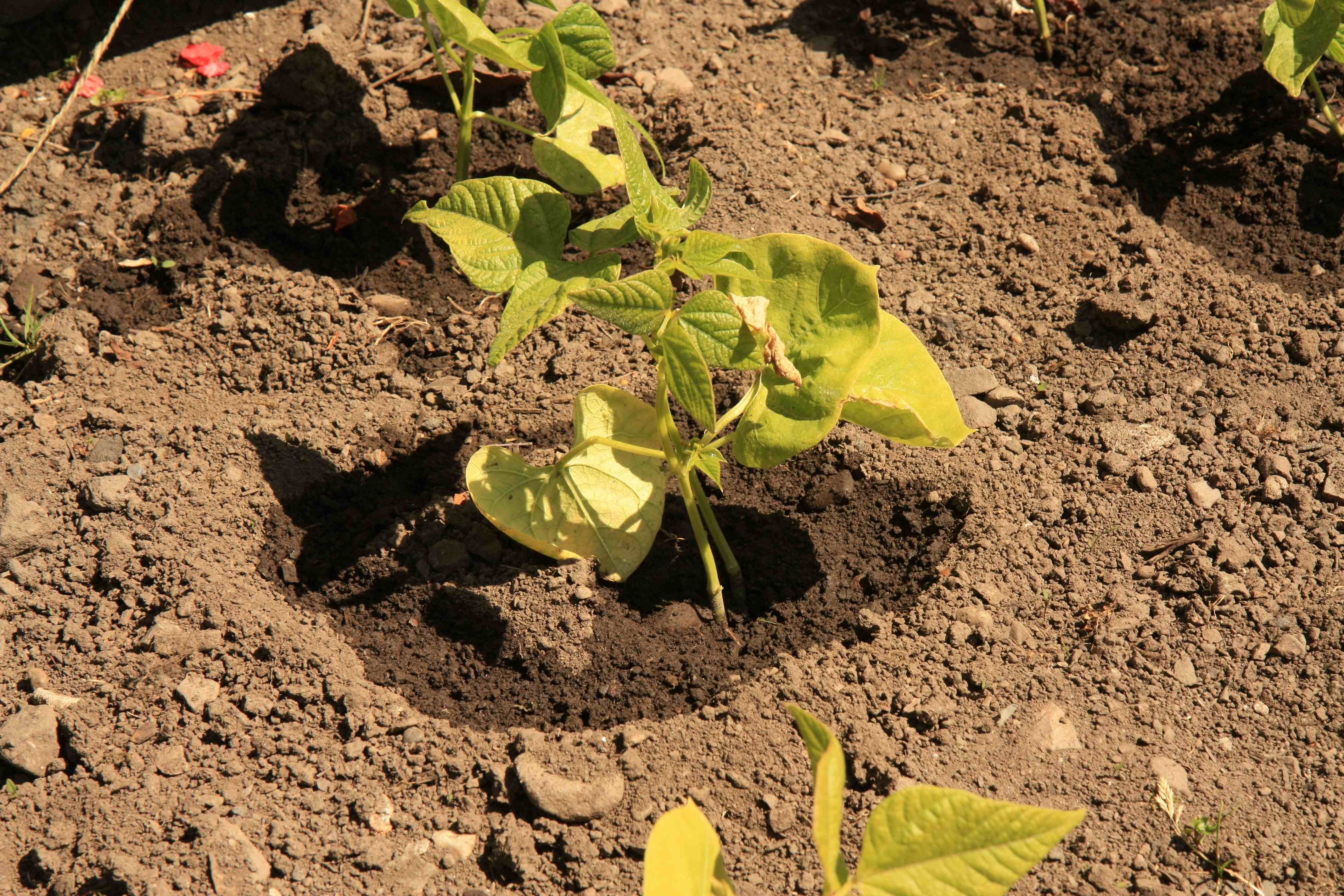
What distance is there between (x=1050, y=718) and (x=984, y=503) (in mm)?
477

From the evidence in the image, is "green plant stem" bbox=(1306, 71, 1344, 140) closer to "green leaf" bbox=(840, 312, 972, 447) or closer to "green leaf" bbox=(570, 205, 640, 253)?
"green leaf" bbox=(840, 312, 972, 447)

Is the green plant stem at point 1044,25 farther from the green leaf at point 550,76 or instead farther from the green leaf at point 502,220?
the green leaf at point 502,220

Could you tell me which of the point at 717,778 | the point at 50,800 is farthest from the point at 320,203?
the point at 717,778

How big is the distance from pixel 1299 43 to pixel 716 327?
1.65 m

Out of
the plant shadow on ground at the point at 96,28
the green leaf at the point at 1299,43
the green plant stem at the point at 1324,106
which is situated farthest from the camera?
the plant shadow on ground at the point at 96,28

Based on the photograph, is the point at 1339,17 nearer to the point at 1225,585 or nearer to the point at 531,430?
the point at 1225,585

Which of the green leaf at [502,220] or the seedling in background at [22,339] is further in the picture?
the seedling in background at [22,339]

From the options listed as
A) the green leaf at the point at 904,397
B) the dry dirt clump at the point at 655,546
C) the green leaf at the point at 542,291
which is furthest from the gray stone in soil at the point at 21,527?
the green leaf at the point at 904,397

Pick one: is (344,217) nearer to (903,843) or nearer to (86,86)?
(86,86)

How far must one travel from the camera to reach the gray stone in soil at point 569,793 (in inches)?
66.0

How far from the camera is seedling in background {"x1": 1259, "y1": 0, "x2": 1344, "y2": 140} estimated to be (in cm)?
202

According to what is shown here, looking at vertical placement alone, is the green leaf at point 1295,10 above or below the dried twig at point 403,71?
above

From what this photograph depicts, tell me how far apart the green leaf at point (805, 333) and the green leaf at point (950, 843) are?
60cm

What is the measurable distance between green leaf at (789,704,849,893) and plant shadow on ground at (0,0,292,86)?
276 cm
